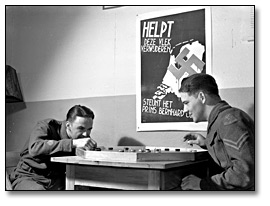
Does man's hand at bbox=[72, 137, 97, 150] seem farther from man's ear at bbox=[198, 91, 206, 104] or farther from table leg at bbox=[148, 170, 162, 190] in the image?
man's ear at bbox=[198, 91, 206, 104]

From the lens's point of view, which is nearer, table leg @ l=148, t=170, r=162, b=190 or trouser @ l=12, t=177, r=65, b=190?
table leg @ l=148, t=170, r=162, b=190

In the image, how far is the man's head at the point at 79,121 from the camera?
1796 mm

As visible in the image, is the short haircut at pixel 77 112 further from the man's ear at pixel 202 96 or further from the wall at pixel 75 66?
the man's ear at pixel 202 96

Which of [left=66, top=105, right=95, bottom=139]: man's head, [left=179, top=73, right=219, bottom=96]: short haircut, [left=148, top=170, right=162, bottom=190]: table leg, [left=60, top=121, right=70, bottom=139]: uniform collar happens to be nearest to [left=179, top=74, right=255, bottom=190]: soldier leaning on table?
[left=179, top=73, right=219, bottom=96]: short haircut

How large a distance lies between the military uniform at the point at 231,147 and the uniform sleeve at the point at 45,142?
0.58m

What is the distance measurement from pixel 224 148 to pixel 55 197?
0.73 metres

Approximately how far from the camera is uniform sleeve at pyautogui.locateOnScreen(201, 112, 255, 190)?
1639 mm

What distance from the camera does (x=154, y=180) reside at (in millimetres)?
1611

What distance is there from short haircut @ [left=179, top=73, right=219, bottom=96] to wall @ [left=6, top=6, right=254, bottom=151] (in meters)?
0.22

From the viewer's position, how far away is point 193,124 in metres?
1.73

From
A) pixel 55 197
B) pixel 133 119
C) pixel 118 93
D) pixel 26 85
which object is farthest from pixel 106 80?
pixel 55 197

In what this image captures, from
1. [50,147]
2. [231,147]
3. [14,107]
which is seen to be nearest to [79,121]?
[50,147]

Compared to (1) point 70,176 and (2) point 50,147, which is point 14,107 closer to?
(2) point 50,147

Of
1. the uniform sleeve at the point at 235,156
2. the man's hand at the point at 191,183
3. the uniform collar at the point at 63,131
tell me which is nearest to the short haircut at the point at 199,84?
the uniform sleeve at the point at 235,156
